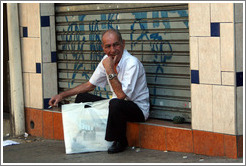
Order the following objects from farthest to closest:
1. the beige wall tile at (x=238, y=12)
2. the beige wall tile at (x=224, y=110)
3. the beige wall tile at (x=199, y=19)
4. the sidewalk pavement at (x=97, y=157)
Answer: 1. the sidewalk pavement at (x=97, y=157)
2. the beige wall tile at (x=199, y=19)
3. the beige wall tile at (x=224, y=110)
4. the beige wall tile at (x=238, y=12)

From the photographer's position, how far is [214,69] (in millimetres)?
4867

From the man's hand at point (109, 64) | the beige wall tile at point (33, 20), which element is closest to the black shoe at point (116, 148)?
the man's hand at point (109, 64)

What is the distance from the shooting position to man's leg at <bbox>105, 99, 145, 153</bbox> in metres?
5.23

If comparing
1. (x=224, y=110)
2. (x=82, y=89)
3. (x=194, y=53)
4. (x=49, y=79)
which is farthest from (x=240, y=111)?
(x=49, y=79)

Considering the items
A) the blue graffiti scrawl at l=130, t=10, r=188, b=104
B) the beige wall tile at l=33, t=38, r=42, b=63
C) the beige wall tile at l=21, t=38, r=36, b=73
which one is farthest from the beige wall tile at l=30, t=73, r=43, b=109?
the blue graffiti scrawl at l=130, t=10, r=188, b=104

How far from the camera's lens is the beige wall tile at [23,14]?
22.0ft

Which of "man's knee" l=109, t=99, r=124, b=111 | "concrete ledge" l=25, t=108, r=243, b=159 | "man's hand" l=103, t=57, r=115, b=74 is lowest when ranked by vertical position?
"concrete ledge" l=25, t=108, r=243, b=159

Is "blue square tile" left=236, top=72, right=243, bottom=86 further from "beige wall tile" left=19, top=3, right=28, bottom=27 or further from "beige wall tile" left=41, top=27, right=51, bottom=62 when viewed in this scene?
"beige wall tile" left=19, top=3, right=28, bottom=27

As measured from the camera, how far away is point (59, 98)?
19.1 ft

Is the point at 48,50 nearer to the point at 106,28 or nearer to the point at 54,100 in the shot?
the point at 106,28

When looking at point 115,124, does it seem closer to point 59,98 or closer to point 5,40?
point 59,98

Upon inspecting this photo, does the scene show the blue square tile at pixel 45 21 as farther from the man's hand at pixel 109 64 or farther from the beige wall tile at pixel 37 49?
the man's hand at pixel 109 64

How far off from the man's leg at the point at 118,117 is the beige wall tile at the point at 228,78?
3.63 ft

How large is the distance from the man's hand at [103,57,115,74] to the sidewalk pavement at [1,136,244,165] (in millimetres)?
943
